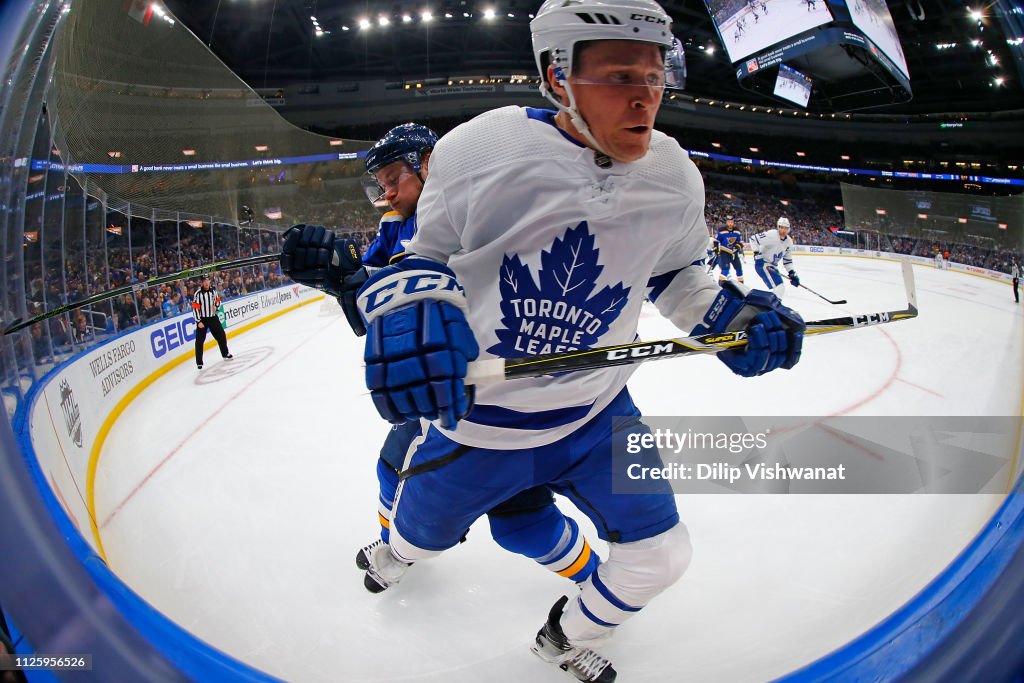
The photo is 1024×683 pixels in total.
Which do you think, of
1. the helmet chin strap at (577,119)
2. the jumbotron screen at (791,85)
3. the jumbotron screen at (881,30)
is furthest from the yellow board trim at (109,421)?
the jumbotron screen at (791,85)

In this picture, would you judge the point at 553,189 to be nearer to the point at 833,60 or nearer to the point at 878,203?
the point at 878,203

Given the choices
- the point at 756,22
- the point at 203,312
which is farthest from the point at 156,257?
the point at 756,22

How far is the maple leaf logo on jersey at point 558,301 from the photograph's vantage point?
107 centimetres

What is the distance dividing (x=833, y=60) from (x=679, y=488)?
6.97 meters

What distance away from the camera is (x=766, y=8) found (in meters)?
6.86

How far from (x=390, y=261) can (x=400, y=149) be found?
0.53 meters

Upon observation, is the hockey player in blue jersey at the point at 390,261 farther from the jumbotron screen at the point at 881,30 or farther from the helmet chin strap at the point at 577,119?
the jumbotron screen at the point at 881,30

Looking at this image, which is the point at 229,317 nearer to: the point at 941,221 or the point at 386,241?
the point at 386,241

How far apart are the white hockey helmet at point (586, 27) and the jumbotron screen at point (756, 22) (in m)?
6.96

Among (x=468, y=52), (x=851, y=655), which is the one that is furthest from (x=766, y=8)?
(x=851, y=655)

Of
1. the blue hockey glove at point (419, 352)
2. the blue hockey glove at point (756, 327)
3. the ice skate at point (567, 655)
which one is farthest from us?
the ice skate at point (567, 655)

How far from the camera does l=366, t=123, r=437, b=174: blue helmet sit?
1.78 m

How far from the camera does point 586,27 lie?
0.97 meters

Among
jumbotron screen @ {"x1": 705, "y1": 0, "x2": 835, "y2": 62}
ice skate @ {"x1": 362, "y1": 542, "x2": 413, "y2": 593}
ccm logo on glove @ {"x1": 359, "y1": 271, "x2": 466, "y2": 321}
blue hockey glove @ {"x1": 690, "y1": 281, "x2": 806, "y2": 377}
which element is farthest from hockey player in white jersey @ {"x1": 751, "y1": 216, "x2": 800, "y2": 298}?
ccm logo on glove @ {"x1": 359, "y1": 271, "x2": 466, "y2": 321}
